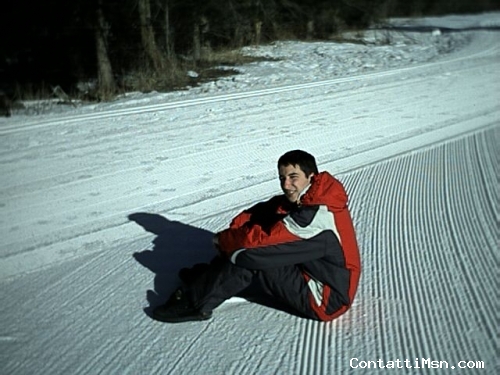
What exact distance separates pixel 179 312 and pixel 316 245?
818 mm

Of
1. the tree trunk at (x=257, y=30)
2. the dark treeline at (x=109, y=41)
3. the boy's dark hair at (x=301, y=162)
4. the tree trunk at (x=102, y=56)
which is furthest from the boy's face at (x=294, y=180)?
the tree trunk at (x=257, y=30)

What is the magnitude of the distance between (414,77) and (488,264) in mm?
11181

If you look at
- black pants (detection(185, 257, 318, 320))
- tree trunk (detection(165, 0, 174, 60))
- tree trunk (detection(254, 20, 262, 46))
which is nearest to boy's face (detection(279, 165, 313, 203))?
black pants (detection(185, 257, 318, 320))

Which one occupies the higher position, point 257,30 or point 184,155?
point 257,30

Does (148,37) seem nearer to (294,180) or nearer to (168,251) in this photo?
(168,251)

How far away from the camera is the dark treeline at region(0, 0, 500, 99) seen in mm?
14758

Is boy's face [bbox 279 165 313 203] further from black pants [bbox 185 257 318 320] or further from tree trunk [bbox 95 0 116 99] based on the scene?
tree trunk [bbox 95 0 116 99]

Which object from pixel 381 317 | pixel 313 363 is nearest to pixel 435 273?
pixel 381 317

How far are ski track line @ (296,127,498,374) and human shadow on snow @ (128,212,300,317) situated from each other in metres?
0.59

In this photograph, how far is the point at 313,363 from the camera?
128 inches

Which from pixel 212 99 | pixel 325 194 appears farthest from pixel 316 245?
pixel 212 99

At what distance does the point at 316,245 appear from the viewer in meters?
3.44

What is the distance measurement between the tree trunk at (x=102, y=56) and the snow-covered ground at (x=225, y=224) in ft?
6.22

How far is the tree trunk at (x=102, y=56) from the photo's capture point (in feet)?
46.8
